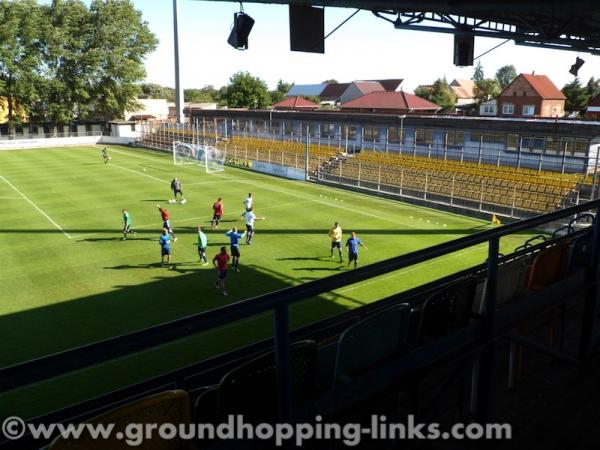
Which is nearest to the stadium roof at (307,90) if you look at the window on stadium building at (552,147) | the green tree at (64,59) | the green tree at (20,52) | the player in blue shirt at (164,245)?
the green tree at (64,59)

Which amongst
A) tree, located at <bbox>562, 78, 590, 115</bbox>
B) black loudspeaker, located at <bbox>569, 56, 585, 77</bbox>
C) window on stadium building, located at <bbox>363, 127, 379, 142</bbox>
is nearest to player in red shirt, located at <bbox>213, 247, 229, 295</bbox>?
black loudspeaker, located at <bbox>569, 56, 585, 77</bbox>

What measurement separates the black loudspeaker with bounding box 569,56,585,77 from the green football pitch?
6.88 m

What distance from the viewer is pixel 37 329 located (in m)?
13.2

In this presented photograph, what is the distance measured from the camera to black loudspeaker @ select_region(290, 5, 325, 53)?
1102cm

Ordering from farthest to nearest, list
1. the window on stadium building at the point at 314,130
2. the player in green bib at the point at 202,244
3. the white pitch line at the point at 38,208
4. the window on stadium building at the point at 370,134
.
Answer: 1. the window on stadium building at the point at 314,130
2. the window on stadium building at the point at 370,134
3. the white pitch line at the point at 38,208
4. the player in green bib at the point at 202,244

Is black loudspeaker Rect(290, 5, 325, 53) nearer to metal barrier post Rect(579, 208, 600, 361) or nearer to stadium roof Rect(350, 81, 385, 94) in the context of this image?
metal barrier post Rect(579, 208, 600, 361)

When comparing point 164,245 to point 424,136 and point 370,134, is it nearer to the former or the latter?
point 424,136

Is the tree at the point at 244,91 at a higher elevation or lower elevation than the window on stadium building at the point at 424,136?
higher

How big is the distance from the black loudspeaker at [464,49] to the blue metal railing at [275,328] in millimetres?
11645

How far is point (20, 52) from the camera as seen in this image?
6412cm

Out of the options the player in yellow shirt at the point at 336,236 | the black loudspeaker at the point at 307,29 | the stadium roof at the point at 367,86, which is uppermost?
the stadium roof at the point at 367,86

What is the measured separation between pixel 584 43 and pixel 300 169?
24.9 metres

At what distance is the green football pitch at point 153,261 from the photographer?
40.1 feet

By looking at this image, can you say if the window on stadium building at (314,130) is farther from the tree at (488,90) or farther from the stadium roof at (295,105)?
the tree at (488,90)
